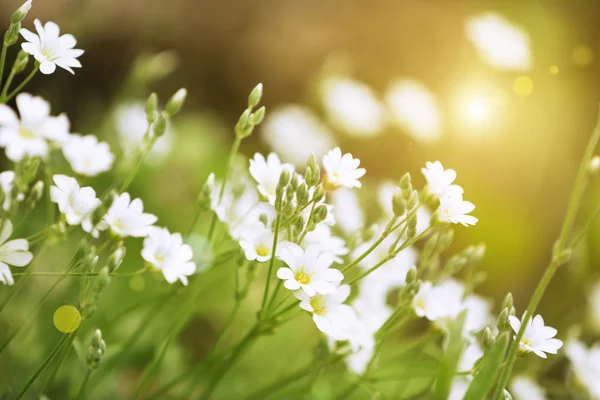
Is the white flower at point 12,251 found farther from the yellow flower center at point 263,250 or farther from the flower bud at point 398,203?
the flower bud at point 398,203

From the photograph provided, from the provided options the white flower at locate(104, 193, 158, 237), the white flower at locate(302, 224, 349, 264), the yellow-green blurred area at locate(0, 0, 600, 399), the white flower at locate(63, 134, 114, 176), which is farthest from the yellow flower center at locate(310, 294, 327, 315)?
the yellow-green blurred area at locate(0, 0, 600, 399)

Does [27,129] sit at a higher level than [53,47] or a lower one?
lower

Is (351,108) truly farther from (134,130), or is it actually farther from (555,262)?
(555,262)

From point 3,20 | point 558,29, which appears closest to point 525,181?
point 558,29

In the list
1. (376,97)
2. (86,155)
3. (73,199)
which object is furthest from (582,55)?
(73,199)

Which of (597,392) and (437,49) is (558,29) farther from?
(597,392)

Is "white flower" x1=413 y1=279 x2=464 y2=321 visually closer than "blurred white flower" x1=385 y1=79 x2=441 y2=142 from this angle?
Yes

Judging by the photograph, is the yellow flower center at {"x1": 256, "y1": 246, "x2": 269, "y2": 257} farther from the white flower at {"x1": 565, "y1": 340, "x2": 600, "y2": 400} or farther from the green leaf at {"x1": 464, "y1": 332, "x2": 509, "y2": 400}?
the white flower at {"x1": 565, "y1": 340, "x2": 600, "y2": 400}
